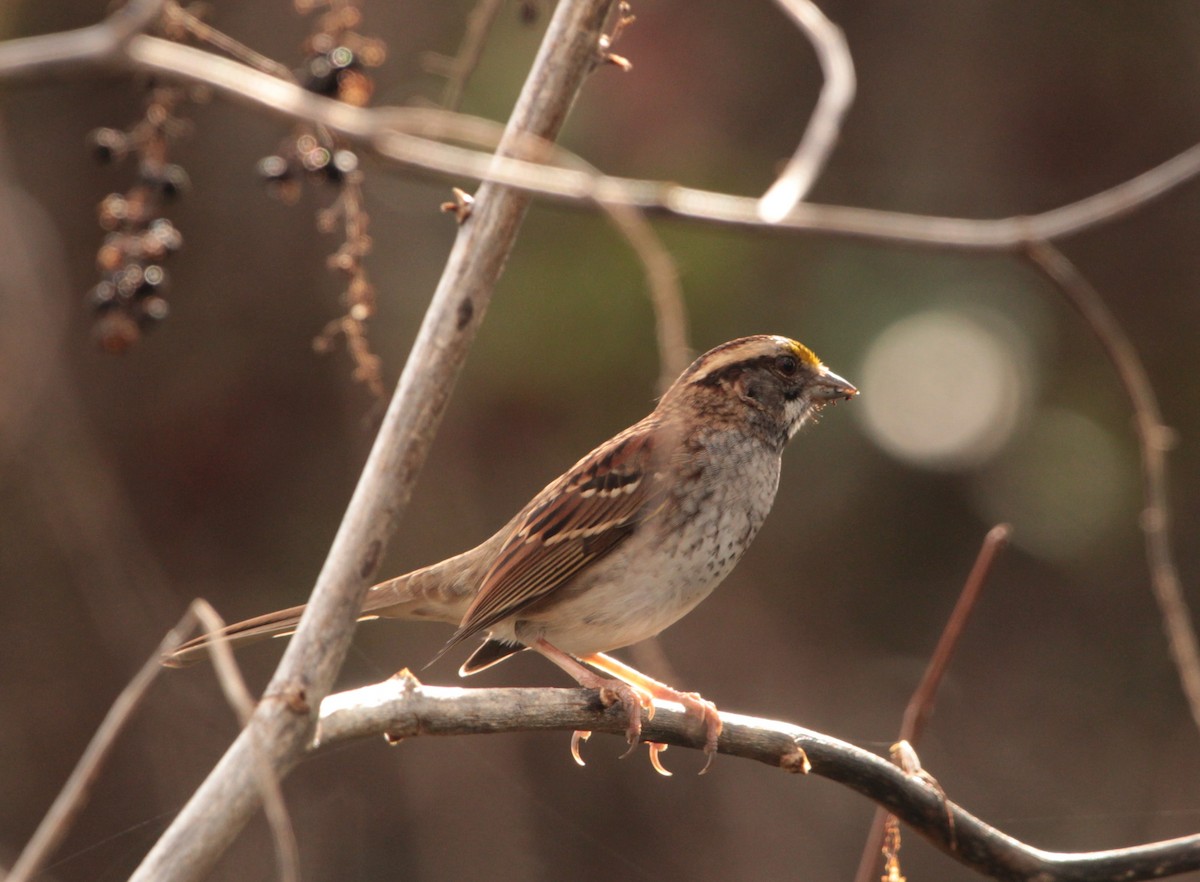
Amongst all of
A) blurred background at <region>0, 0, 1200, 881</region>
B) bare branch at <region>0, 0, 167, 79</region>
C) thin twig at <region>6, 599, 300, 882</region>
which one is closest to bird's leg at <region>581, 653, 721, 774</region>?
thin twig at <region>6, 599, 300, 882</region>

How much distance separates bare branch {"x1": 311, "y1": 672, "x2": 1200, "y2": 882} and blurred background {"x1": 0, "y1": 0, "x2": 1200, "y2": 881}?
3760 mm

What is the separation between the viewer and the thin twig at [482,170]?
1.20m

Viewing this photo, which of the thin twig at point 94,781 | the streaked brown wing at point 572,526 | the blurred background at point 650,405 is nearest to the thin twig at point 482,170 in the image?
the thin twig at point 94,781

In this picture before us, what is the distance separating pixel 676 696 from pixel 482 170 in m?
2.42

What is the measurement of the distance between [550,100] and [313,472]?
5068mm

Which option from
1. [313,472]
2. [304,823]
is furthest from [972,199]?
[304,823]

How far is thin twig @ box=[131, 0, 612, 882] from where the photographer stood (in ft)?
5.94

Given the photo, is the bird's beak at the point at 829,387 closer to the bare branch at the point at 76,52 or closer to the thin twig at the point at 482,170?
the thin twig at the point at 482,170

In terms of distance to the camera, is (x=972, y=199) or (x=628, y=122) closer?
(x=628, y=122)

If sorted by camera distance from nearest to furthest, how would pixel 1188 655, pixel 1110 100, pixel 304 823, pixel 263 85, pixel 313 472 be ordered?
pixel 263 85
pixel 1188 655
pixel 304 823
pixel 313 472
pixel 1110 100

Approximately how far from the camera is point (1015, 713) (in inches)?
294

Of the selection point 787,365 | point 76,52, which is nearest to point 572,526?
point 787,365

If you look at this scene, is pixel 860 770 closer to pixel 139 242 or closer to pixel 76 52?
pixel 139 242

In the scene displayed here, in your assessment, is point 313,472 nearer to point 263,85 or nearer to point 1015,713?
point 1015,713
